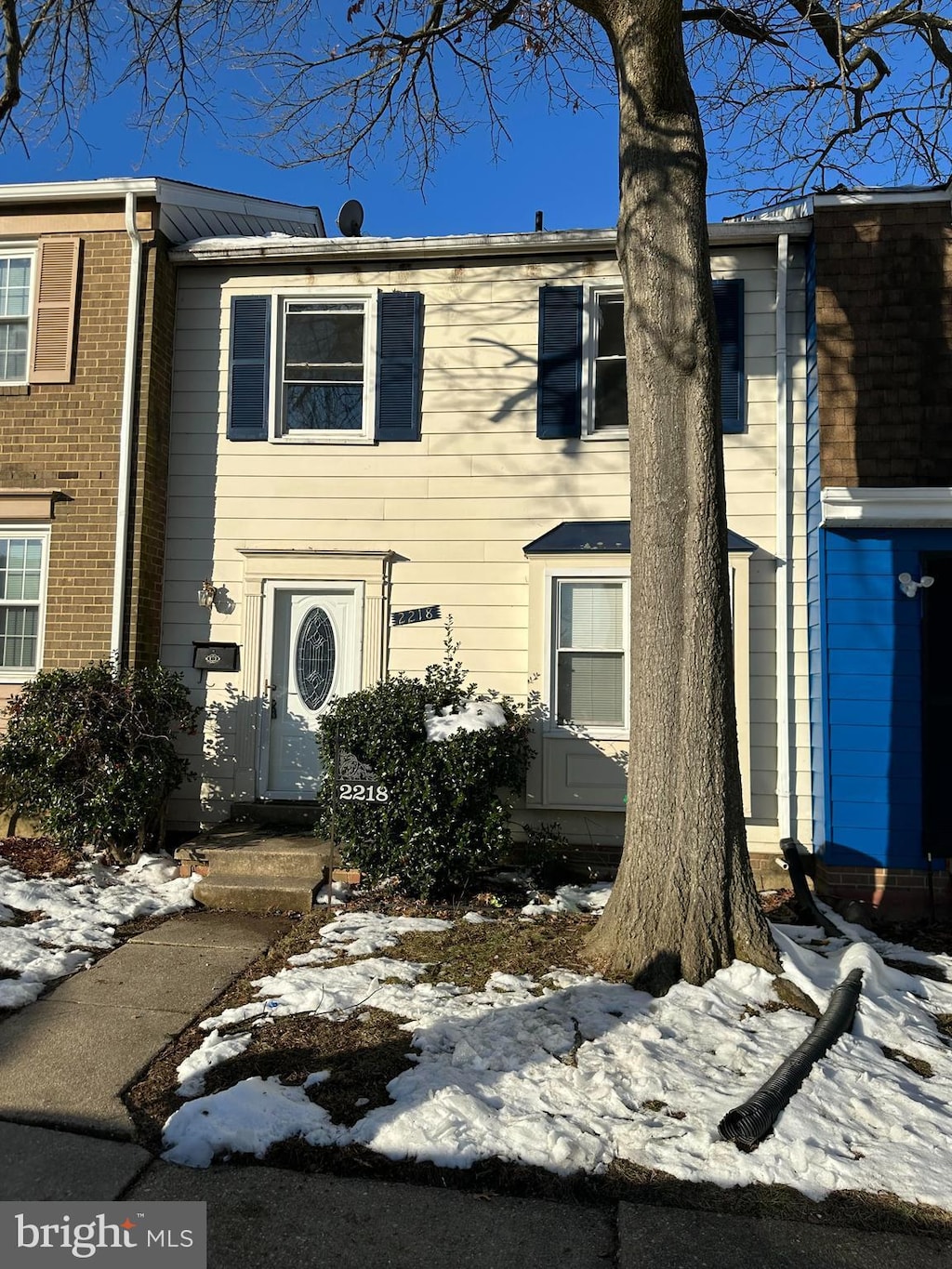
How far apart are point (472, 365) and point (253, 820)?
15.1 feet

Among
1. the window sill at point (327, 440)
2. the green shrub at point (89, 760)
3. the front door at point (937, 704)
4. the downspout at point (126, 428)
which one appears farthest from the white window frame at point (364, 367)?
the front door at point (937, 704)

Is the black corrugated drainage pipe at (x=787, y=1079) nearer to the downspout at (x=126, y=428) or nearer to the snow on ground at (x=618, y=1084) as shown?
the snow on ground at (x=618, y=1084)

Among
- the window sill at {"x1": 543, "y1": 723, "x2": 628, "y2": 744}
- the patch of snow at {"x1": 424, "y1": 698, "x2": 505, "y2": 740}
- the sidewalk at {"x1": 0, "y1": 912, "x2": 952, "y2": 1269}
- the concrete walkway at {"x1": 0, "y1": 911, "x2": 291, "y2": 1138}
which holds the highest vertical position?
the patch of snow at {"x1": 424, "y1": 698, "x2": 505, "y2": 740}

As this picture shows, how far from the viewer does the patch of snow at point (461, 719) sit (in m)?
6.43

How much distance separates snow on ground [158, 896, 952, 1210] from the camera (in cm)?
302

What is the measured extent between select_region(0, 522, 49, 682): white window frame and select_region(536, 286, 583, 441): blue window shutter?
4.70m

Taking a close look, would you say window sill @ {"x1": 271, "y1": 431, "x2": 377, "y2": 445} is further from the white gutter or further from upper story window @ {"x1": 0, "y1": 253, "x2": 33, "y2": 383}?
upper story window @ {"x1": 0, "y1": 253, "x2": 33, "y2": 383}

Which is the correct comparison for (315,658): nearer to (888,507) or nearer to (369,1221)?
(888,507)

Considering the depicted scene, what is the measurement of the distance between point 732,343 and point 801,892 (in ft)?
15.3

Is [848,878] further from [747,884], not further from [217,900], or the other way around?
[217,900]

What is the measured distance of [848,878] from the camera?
21.8 ft

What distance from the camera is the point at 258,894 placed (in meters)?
6.36

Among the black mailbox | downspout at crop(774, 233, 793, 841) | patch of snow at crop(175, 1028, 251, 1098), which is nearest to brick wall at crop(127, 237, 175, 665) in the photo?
the black mailbox

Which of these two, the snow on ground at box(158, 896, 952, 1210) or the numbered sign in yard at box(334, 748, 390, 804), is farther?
the numbered sign in yard at box(334, 748, 390, 804)
